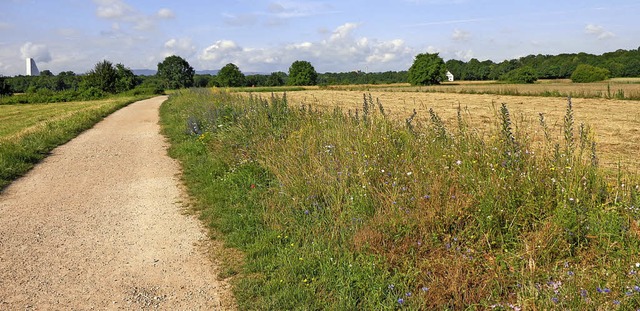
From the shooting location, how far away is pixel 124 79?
7150 cm

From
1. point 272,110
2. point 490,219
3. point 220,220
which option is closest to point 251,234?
point 220,220

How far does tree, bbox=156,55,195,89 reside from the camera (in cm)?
10431

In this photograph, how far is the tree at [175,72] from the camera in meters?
104

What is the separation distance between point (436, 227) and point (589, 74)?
71936 millimetres

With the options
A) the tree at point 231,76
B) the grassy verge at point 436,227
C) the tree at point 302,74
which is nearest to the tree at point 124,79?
the tree at point 231,76

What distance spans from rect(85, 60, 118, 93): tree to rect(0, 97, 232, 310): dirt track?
204ft

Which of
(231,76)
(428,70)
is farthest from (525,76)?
(231,76)

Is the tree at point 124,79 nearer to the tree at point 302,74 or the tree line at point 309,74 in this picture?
the tree line at point 309,74

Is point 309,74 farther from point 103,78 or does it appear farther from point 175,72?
point 103,78

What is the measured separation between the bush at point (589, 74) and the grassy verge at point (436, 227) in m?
68.5

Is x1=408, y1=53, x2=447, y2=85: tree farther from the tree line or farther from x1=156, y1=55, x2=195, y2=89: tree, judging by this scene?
x1=156, y1=55, x2=195, y2=89: tree

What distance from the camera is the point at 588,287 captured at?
2.99 metres

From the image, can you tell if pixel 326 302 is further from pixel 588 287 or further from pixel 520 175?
pixel 520 175

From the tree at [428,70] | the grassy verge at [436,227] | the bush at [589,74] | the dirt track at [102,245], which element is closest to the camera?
the grassy verge at [436,227]
